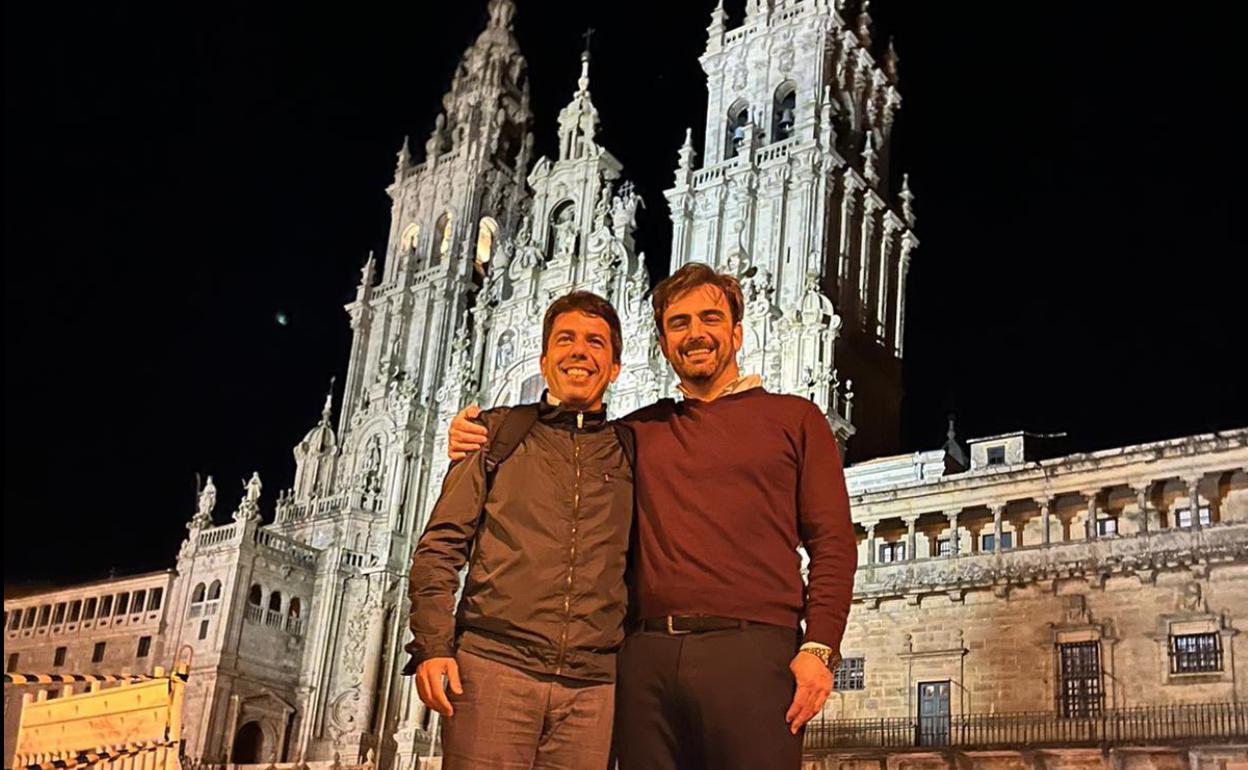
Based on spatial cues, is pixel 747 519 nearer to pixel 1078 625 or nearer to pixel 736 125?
pixel 1078 625

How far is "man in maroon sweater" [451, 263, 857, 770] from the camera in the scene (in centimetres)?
600

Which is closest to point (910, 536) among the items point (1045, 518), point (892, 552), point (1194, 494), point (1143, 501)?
point (892, 552)

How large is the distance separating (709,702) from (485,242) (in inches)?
1869

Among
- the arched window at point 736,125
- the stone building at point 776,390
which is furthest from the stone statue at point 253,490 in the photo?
the arched window at point 736,125

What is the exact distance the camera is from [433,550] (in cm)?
647

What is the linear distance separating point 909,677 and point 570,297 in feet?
80.8

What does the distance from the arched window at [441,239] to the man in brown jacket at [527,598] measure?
44126mm

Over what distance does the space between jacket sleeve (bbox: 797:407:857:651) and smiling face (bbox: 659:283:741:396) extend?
0.57 meters

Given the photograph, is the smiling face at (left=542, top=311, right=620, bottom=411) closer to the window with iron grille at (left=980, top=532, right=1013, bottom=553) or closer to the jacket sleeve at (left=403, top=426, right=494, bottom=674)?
the jacket sleeve at (left=403, top=426, right=494, bottom=674)

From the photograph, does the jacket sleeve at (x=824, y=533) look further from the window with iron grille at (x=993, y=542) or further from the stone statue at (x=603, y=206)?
the stone statue at (x=603, y=206)

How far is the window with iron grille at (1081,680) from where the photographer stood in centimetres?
2692

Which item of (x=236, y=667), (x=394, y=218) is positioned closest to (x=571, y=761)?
(x=236, y=667)

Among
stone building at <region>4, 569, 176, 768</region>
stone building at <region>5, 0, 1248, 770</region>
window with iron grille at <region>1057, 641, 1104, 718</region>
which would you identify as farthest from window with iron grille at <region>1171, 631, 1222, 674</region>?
stone building at <region>4, 569, 176, 768</region>

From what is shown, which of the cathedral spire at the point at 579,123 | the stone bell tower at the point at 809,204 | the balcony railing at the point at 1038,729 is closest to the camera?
the balcony railing at the point at 1038,729
